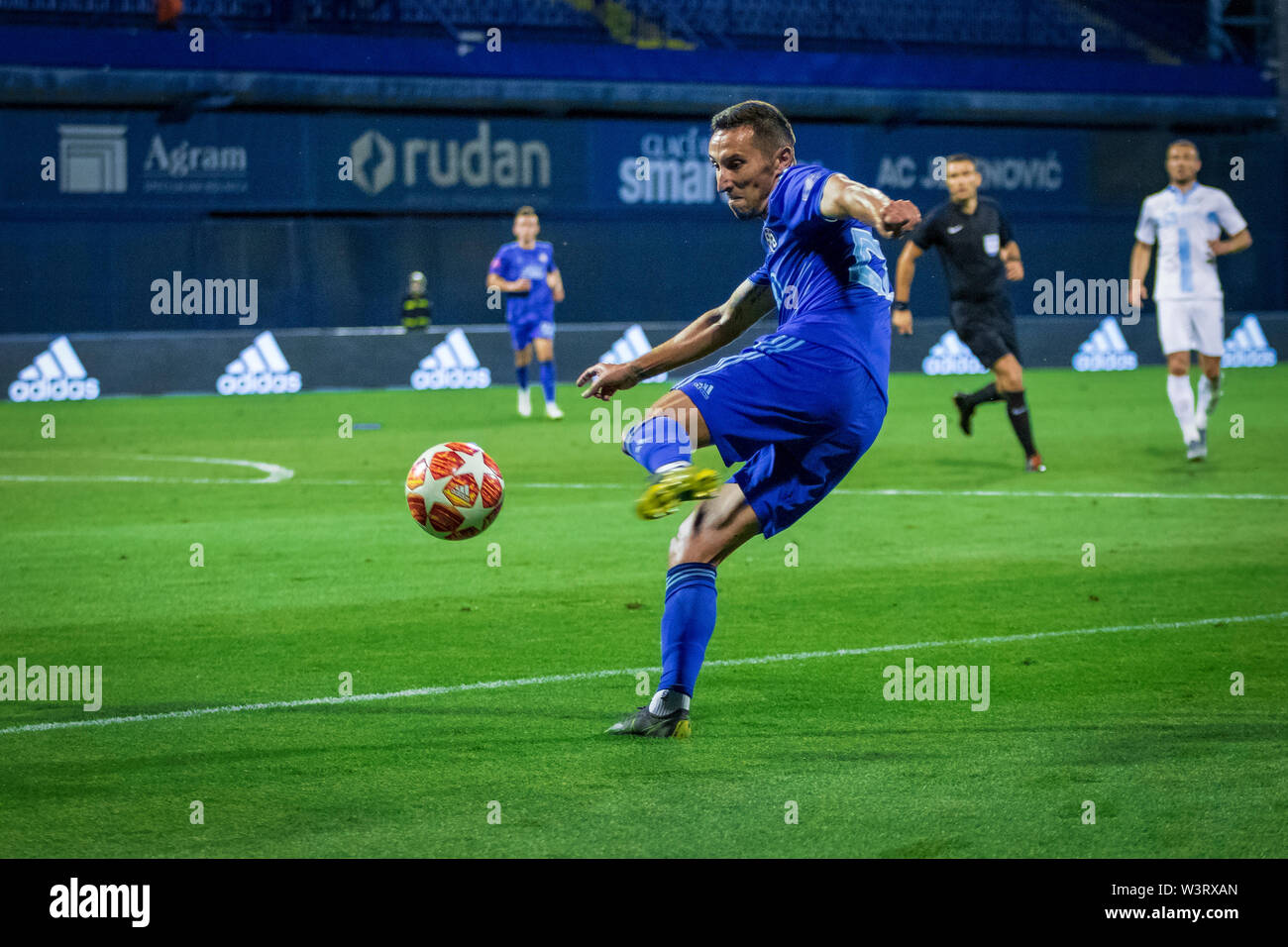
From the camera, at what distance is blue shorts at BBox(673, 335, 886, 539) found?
221 inches

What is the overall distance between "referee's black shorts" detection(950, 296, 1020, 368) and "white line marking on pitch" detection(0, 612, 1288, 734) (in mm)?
6119

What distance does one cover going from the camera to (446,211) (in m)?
27.5

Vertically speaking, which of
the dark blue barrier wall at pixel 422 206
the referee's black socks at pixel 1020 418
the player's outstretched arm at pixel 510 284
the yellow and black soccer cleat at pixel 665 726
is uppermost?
the dark blue barrier wall at pixel 422 206

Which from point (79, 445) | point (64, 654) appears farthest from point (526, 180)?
point (64, 654)

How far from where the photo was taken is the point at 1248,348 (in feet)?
91.4

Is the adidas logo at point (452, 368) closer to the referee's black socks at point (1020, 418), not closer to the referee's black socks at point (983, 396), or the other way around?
the referee's black socks at point (983, 396)

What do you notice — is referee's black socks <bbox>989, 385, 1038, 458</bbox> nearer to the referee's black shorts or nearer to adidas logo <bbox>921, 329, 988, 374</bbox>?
the referee's black shorts

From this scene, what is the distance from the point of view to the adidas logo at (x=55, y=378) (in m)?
21.5

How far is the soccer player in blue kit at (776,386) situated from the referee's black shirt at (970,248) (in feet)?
28.1

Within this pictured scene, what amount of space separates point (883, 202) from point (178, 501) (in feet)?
27.7

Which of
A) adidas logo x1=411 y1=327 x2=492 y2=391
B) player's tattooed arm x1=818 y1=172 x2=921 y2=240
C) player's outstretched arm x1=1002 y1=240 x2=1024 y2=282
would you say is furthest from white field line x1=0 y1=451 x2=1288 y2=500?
adidas logo x1=411 y1=327 x2=492 y2=391

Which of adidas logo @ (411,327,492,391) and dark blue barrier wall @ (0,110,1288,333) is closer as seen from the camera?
adidas logo @ (411,327,492,391)

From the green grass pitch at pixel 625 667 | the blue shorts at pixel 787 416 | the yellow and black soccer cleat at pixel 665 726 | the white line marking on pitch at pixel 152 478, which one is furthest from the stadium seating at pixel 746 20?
the yellow and black soccer cleat at pixel 665 726

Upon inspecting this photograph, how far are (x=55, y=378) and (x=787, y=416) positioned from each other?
17.9m
